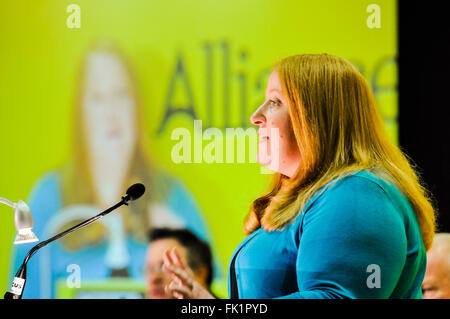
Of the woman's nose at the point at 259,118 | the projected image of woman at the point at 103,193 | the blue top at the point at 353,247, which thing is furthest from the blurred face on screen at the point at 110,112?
the blue top at the point at 353,247

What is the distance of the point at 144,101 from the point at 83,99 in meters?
0.27

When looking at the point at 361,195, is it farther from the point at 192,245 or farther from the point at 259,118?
the point at 192,245

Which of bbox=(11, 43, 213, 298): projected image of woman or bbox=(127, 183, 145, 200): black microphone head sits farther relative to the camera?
bbox=(11, 43, 213, 298): projected image of woman

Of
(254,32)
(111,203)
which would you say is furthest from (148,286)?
(254,32)

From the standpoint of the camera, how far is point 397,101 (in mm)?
2561

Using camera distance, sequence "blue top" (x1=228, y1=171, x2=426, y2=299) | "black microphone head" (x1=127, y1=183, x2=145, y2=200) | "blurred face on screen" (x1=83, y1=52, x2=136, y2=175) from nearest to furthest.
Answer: "blue top" (x1=228, y1=171, x2=426, y2=299), "black microphone head" (x1=127, y1=183, x2=145, y2=200), "blurred face on screen" (x1=83, y1=52, x2=136, y2=175)

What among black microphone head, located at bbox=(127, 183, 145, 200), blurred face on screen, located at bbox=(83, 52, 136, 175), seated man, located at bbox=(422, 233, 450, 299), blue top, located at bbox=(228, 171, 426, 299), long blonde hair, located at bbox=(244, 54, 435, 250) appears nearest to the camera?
blue top, located at bbox=(228, 171, 426, 299)

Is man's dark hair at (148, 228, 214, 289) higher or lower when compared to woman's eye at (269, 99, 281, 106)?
lower

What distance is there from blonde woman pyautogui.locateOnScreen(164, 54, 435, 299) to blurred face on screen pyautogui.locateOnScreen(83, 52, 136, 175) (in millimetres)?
1017

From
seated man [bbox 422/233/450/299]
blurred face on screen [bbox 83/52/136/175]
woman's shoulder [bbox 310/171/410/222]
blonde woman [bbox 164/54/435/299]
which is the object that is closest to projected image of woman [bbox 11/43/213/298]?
blurred face on screen [bbox 83/52/136/175]

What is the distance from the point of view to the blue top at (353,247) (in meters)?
1.38

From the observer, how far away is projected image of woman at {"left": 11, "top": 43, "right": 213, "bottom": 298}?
2410mm

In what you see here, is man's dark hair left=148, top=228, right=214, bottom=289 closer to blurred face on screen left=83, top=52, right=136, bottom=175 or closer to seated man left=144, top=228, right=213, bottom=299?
seated man left=144, top=228, right=213, bottom=299

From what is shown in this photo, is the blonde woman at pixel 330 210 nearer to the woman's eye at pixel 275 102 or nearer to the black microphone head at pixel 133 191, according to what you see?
the woman's eye at pixel 275 102
